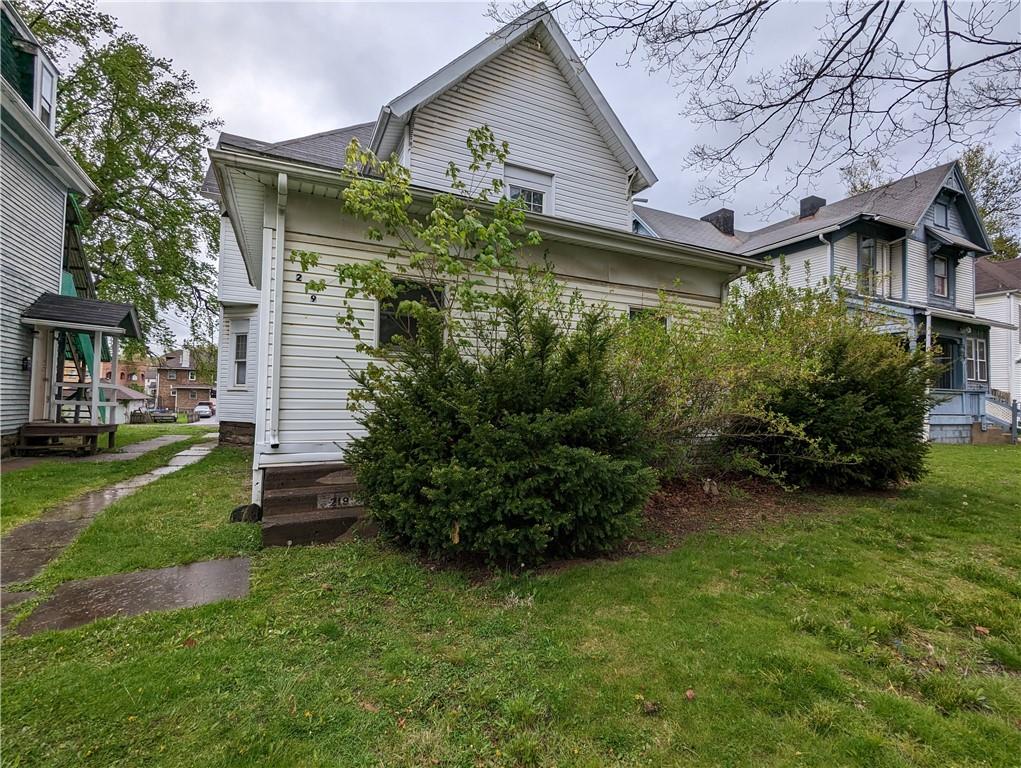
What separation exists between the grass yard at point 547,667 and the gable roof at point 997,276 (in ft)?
76.0

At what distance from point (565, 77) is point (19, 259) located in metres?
11.6

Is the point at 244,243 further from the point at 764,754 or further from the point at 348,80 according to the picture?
the point at 764,754

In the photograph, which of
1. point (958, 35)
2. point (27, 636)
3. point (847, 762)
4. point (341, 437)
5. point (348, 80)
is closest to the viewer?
point (847, 762)

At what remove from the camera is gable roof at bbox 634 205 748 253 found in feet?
58.3

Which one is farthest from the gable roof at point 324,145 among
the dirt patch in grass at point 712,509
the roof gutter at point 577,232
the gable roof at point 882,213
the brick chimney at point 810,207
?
the brick chimney at point 810,207

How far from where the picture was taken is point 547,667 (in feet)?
8.29

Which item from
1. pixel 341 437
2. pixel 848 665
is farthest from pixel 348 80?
pixel 848 665

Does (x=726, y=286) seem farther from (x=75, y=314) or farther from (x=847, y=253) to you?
(x=75, y=314)

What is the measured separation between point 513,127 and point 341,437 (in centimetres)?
687

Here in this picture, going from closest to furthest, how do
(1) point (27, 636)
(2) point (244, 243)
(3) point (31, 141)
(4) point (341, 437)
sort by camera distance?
(1) point (27, 636), (4) point (341, 437), (2) point (244, 243), (3) point (31, 141)

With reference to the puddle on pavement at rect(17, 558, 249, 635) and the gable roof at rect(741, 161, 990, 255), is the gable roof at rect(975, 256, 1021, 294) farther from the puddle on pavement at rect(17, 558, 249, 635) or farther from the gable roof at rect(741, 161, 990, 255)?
the puddle on pavement at rect(17, 558, 249, 635)

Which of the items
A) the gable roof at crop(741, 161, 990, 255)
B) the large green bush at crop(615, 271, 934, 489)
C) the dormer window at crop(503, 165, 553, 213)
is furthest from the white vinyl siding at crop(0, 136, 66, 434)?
the gable roof at crop(741, 161, 990, 255)

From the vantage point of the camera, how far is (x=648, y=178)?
996 cm

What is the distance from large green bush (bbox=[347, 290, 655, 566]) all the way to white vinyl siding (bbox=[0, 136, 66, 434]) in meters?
9.77
